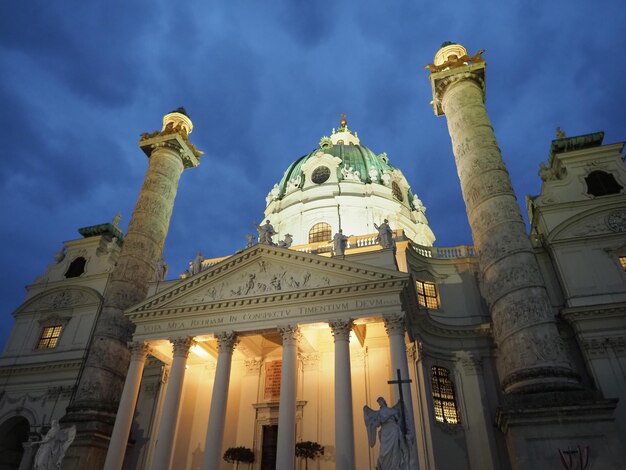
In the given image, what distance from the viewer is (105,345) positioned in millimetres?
22281

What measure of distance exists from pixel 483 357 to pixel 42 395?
76.3 feet

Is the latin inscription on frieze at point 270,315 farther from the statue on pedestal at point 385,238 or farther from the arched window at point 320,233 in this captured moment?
the arched window at point 320,233

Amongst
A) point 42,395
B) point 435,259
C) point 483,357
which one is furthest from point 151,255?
point 483,357

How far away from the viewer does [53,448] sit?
17.5 metres

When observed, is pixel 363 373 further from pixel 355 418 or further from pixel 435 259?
pixel 435 259

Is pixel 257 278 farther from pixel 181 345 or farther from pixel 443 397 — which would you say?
pixel 443 397

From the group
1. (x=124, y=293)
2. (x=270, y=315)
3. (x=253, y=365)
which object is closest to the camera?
(x=270, y=315)

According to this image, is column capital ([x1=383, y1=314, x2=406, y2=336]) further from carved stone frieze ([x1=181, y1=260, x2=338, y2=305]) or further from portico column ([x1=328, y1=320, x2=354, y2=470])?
carved stone frieze ([x1=181, y1=260, x2=338, y2=305])

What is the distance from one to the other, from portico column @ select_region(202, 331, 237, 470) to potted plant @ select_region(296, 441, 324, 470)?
3819mm

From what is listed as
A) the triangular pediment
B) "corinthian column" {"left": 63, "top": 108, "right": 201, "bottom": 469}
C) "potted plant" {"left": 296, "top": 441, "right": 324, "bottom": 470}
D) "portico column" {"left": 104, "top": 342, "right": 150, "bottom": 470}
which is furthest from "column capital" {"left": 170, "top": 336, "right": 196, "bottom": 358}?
"potted plant" {"left": 296, "top": 441, "right": 324, "bottom": 470}

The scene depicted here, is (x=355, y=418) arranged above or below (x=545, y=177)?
below

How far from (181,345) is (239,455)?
5466 mm

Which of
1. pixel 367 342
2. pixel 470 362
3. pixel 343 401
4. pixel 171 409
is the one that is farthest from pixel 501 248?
pixel 171 409

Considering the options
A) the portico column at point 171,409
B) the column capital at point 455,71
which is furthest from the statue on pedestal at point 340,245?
the column capital at point 455,71
